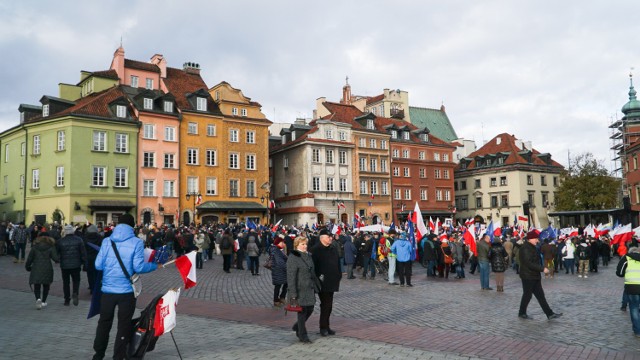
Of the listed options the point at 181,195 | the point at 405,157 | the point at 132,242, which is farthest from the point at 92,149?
the point at 132,242

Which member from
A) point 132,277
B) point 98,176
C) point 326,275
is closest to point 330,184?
point 98,176

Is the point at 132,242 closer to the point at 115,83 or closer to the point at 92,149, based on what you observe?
the point at 92,149

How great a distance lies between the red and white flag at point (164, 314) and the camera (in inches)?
266

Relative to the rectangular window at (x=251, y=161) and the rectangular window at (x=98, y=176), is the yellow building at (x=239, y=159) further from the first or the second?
the rectangular window at (x=98, y=176)

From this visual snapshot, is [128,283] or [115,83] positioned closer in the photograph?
[128,283]

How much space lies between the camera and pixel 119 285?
22.4ft

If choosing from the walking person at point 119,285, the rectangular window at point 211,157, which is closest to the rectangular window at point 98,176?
the rectangular window at point 211,157

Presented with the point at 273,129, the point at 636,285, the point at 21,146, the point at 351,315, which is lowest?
the point at 351,315

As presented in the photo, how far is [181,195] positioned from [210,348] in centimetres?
4306

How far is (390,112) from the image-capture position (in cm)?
7694

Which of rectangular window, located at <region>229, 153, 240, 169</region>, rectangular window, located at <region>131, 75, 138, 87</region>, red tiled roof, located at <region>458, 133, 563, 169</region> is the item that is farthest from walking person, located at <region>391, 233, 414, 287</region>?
red tiled roof, located at <region>458, 133, 563, 169</region>

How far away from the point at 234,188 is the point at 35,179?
57.9ft

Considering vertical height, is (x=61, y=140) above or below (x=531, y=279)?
above

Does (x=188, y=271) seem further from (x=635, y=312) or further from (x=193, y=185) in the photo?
(x=193, y=185)
